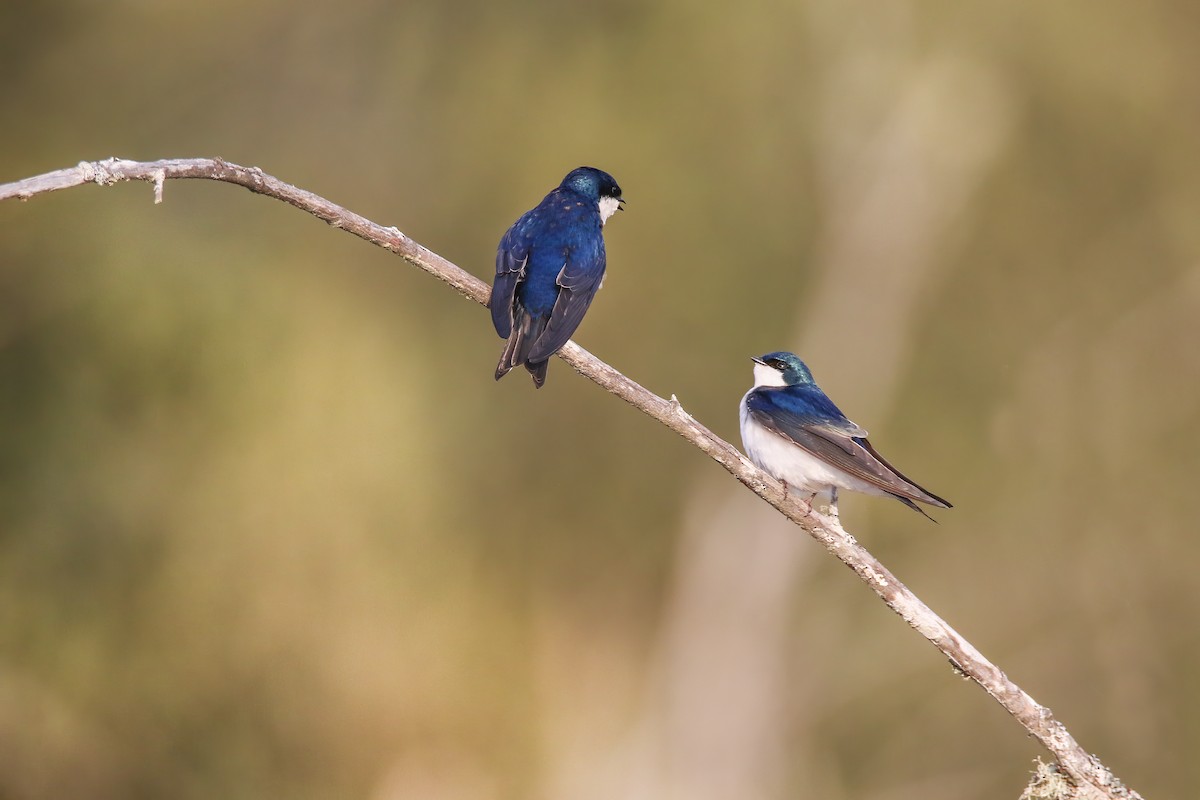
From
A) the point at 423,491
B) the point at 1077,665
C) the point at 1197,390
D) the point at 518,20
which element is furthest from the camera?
the point at 518,20

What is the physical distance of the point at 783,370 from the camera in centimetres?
540

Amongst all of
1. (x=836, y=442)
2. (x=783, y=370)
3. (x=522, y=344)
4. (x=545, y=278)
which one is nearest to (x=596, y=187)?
(x=545, y=278)

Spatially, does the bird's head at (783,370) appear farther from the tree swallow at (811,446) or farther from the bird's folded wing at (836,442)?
the bird's folded wing at (836,442)

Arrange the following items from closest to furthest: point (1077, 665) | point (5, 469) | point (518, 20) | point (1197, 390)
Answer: point (5, 469)
point (1077, 665)
point (1197, 390)
point (518, 20)

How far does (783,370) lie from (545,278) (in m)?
1.19

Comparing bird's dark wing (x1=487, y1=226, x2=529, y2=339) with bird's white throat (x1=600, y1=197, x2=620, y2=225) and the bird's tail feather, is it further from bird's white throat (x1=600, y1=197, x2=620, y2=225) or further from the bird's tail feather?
bird's white throat (x1=600, y1=197, x2=620, y2=225)

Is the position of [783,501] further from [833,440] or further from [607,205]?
[607,205]

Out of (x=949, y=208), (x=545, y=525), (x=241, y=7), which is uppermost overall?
(x=949, y=208)

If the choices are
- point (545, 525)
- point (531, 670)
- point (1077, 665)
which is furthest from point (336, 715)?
point (1077, 665)

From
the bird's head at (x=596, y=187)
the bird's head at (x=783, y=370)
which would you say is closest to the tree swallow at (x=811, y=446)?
the bird's head at (x=783, y=370)

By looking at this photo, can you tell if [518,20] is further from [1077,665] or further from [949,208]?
[1077,665]

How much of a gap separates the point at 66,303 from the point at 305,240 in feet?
7.28

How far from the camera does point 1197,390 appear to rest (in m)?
11.7

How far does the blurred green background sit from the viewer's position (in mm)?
9266
